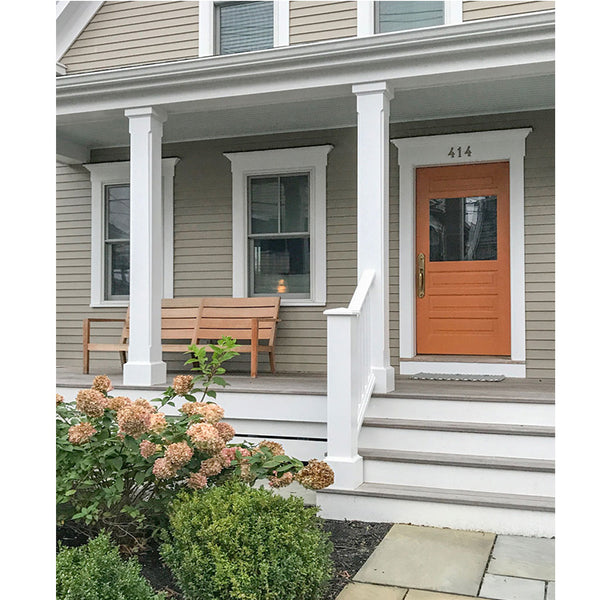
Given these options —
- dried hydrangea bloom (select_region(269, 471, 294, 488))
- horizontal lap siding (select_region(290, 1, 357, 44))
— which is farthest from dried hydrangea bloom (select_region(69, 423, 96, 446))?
horizontal lap siding (select_region(290, 1, 357, 44))

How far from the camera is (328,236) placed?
665cm

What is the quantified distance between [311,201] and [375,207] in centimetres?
189

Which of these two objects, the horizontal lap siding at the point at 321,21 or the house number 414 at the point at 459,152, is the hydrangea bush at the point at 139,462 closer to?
the house number 414 at the point at 459,152

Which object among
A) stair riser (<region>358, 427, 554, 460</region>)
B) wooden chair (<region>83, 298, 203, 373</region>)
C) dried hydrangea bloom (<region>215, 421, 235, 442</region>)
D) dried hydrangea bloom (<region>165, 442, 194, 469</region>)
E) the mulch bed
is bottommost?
the mulch bed

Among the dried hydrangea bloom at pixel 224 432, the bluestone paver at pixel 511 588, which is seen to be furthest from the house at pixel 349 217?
the dried hydrangea bloom at pixel 224 432

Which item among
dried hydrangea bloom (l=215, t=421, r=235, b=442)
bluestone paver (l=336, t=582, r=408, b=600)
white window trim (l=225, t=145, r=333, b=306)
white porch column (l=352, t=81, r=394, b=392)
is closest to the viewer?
bluestone paver (l=336, t=582, r=408, b=600)

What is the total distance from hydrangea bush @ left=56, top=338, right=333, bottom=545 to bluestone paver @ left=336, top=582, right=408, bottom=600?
456mm

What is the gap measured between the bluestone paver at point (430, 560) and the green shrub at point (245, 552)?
0.46 meters

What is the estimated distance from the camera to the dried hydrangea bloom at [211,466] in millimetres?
3069

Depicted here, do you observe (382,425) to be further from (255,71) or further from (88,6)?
(88,6)

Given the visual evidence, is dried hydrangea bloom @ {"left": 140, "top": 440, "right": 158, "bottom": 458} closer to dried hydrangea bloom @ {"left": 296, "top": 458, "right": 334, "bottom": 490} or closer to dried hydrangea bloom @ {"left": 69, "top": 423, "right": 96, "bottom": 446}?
dried hydrangea bloom @ {"left": 69, "top": 423, "right": 96, "bottom": 446}

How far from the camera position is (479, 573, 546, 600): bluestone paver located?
2852 mm

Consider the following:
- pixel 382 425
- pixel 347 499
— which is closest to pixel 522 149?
pixel 382 425
